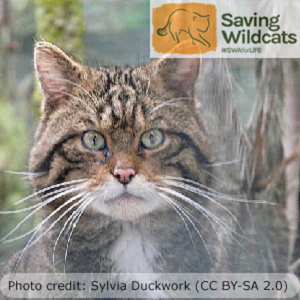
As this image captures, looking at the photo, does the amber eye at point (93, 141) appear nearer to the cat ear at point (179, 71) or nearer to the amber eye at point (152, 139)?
the amber eye at point (152, 139)

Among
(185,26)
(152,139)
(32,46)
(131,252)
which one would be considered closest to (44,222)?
(131,252)

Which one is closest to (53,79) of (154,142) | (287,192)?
(154,142)

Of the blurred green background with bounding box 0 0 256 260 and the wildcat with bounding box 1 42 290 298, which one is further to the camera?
the blurred green background with bounding box 0 0 256 260

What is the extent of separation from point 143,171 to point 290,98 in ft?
1.77

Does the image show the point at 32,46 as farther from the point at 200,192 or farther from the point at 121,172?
the point at 200,192

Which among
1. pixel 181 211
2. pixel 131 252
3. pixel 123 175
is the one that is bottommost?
pixel 131 252

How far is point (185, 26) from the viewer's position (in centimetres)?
99

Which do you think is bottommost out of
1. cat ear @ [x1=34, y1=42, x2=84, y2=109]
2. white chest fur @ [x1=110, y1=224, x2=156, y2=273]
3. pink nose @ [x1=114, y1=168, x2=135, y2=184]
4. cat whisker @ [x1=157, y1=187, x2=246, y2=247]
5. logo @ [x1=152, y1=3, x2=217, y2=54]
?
white chest fur @ [x1=110, y1=224, x2=156, y2=273]

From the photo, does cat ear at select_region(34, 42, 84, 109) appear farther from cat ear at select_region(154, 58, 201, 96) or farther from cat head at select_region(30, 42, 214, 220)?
cat ear at select_region(154, 58, 201, 96)

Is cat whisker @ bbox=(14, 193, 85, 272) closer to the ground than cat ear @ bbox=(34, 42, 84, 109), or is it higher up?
closer to the ground

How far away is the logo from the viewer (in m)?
0.99

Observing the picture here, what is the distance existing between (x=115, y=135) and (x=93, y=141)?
0.06 metres

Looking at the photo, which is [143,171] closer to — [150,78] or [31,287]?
[150,78]

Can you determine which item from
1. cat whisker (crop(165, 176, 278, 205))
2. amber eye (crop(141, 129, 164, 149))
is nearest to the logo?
amber eye (crop(141, 129, 164, 149))
